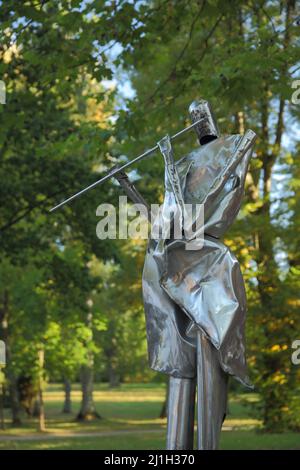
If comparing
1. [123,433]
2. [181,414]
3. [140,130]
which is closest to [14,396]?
[123,433]

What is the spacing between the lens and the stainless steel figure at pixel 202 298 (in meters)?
5.44

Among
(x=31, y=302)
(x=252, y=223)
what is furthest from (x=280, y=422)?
(x=31, y=302)

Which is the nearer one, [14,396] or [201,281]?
[201,281]

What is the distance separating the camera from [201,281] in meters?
5.61

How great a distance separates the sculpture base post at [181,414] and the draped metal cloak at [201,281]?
88mm

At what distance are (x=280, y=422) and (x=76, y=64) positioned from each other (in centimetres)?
774

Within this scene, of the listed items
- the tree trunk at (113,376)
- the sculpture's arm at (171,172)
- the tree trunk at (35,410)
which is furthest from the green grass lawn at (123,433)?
the tree trunk at (113,376)

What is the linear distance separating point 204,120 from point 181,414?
2.24 m

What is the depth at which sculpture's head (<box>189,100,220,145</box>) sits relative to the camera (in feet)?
19.6

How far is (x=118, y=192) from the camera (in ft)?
52.0

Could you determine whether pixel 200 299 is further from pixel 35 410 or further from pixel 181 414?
pixel 35 410

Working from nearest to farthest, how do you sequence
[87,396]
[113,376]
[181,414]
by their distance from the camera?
[181,414]
[87,396]
[113,376]

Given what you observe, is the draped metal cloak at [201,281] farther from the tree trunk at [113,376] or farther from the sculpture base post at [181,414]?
the tree trunk at [113,376]

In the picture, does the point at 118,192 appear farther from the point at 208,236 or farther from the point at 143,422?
the point at 143,422
